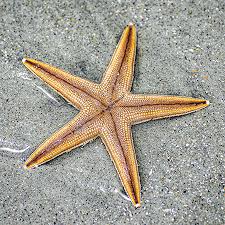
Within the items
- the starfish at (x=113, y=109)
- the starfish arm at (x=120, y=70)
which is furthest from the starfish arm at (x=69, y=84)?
the starfish arm at (x=120, y=70)

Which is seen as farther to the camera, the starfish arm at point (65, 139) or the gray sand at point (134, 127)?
the gray sand at point (134, 127)

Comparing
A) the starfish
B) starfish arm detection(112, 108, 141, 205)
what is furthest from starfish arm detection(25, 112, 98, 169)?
starfish arm detection(112, 108, 141, 205)

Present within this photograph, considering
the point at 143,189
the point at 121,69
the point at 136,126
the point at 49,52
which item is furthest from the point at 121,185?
the point at 49,52

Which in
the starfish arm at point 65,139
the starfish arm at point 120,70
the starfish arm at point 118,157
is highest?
the starfish arm at point 120,70

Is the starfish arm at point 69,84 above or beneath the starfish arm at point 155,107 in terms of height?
above

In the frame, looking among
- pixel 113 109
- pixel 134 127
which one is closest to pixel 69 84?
pixel 113 109

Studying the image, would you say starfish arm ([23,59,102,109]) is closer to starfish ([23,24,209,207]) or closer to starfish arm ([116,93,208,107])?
starfish ([23,24,209,207])

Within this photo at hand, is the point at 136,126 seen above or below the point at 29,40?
below

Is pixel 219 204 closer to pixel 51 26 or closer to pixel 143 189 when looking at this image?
pixel 143 189

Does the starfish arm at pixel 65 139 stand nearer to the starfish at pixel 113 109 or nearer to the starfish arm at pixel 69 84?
the starfish at pixel 113 109
